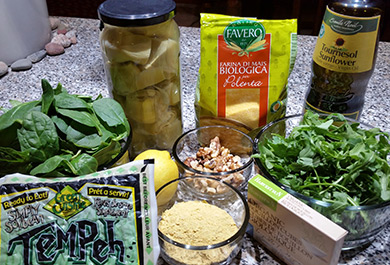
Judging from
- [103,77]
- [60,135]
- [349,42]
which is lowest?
[103,77]

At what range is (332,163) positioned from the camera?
2.30ft

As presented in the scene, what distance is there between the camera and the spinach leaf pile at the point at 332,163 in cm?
67

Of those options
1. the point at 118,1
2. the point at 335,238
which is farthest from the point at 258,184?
the point at 118,1

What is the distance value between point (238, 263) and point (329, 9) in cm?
56

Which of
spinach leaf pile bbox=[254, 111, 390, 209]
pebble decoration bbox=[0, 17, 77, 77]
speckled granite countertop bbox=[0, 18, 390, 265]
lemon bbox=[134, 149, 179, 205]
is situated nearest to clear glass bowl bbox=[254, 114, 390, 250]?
spinach leaf pile bbox=[254, 111, 390, 209]

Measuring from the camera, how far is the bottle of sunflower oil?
78cm

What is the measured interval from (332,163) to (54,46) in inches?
43.9

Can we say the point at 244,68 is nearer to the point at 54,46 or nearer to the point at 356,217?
the point at 356,217

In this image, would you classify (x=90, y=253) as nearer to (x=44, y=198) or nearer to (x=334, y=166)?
(x=44, y=198)

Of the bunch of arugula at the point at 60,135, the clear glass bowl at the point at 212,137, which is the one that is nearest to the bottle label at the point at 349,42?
the clear glass bowl at the point at 212,137

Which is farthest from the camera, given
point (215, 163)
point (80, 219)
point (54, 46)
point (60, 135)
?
point (54, 46)

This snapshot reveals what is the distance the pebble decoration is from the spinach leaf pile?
3.11 ft

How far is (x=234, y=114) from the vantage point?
93 centimetres

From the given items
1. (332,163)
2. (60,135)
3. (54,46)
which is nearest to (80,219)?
(60,135)
